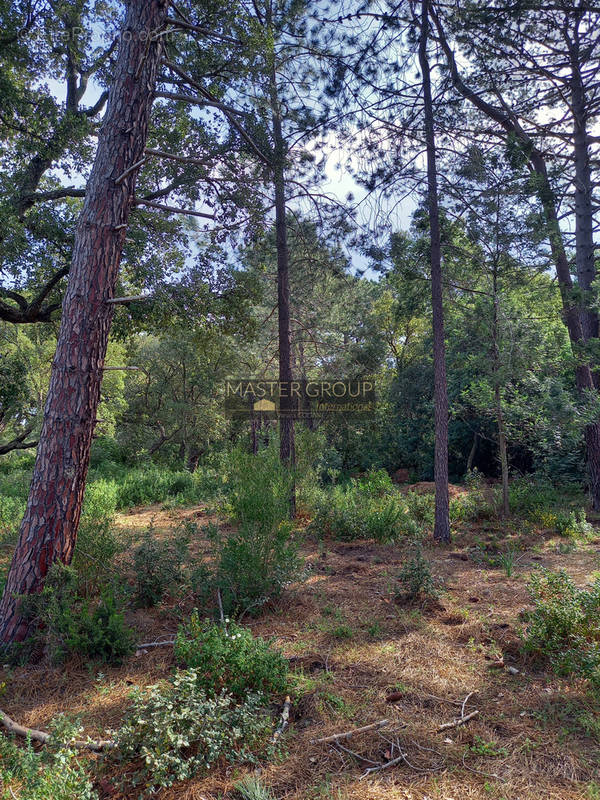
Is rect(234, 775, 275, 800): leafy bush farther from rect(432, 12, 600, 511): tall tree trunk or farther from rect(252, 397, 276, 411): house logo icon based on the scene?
rect(252, 397, 276, 411): house logo icon

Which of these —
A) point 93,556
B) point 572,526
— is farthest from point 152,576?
point 572,526

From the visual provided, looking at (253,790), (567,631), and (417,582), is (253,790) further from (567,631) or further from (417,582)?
(417,582)

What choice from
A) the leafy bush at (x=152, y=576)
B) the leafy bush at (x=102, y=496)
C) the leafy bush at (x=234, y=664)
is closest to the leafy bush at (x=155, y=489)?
the leafy bush at (x=102, y=496)

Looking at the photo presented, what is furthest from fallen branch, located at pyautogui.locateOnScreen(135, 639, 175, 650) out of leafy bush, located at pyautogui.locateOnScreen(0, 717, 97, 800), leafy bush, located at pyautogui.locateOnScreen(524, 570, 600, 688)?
leafy bush, located at pyautogui.locateOnScreen(524, 570, 600, 688)

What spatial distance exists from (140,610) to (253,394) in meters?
12.8

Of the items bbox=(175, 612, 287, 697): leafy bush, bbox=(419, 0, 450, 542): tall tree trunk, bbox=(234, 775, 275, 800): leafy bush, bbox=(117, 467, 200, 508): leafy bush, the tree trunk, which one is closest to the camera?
Answer: bbox=(234, 775, 275, 800): leafy bush

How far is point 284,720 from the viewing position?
235 cm

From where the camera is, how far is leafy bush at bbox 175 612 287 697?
98.3 inches

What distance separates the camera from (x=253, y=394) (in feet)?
54.0

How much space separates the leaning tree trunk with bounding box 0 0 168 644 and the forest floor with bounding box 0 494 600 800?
79 cm

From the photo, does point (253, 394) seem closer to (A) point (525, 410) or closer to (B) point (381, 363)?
(B) point (381, 363)

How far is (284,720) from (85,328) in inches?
118

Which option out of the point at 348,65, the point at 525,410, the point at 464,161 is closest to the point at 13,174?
the point at 348,65

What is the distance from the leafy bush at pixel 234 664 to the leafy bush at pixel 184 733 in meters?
0.18
